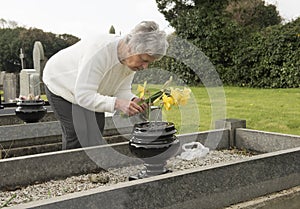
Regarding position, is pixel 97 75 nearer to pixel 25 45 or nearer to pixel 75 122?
pixel 75 122

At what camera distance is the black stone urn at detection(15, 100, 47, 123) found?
4023 mm

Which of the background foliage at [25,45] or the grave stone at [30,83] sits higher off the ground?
the background foliage at [25,45]

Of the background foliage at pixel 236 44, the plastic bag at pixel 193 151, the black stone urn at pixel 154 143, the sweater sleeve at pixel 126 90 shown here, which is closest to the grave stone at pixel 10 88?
the background foliage at pixel 236 44

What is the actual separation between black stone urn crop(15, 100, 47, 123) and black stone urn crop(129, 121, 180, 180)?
190cm

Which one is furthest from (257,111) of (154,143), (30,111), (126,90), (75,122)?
(154,143)

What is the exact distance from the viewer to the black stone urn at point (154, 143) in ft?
7.86

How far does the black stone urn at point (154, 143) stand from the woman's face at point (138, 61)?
0.37 meters

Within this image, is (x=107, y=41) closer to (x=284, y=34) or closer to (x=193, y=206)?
(x=193, y=206)

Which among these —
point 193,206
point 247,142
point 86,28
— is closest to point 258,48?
point 247,142

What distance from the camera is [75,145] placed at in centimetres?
295

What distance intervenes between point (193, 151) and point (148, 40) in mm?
1487

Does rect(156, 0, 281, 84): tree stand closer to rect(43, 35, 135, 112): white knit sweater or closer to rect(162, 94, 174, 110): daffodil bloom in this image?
rect(43, 35, 135, 112): white knit sweater

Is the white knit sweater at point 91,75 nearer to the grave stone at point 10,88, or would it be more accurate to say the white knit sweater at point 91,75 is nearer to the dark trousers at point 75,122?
the dark trousers at point 75,122

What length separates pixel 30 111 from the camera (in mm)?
4027
